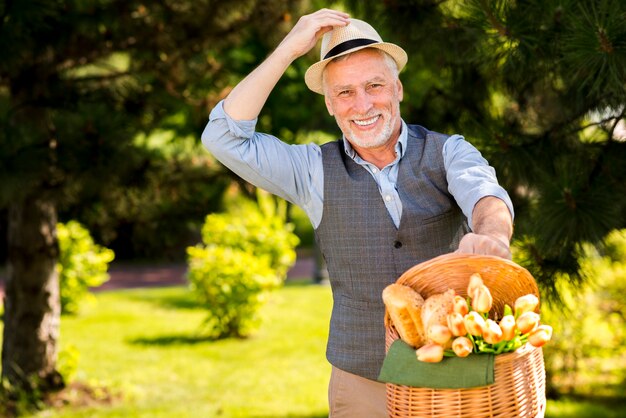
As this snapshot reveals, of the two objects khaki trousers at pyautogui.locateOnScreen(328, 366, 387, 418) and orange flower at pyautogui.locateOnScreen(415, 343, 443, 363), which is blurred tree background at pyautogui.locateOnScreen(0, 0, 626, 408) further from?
orange flower at pyautogui.locateOnScreen(415, 343, 443, 363)

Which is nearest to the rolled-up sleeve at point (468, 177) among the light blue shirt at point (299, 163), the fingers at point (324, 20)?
the light blue shirt at point (299, 163)

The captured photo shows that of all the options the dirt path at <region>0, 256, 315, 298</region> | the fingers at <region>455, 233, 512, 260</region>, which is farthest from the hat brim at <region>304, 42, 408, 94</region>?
the dirt path at <region>0, 256, 315, 298</region>

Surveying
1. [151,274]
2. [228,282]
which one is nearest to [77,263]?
[228,282]

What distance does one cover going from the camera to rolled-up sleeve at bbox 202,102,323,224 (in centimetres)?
266

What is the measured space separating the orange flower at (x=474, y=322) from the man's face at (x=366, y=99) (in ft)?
2.59

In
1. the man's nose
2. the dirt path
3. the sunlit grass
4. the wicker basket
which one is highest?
the man's nose

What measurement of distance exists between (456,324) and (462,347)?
0.17 ft

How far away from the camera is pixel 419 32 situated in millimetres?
3916

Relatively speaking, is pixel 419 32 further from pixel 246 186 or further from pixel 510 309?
pixel 510 309

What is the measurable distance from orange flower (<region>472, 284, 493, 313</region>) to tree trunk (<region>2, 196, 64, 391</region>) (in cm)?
431

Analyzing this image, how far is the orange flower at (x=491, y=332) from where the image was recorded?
6.55 ft

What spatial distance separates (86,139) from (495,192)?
275 cm

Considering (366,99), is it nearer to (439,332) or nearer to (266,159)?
(266,159)

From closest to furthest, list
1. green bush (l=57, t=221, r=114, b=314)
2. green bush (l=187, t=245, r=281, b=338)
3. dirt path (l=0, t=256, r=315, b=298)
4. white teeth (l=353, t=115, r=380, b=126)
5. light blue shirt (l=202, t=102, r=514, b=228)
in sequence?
light blue shirt (l=202, t=102, r=514, b=228) → white teeth (l=353, t=115, r=380, b=126) → green bush (l=187, t=245, r=281, b=338) → green bush (l=57, t=221, r=114, b=314) → dirt path (l=0, t=256, r=315, b=298)
